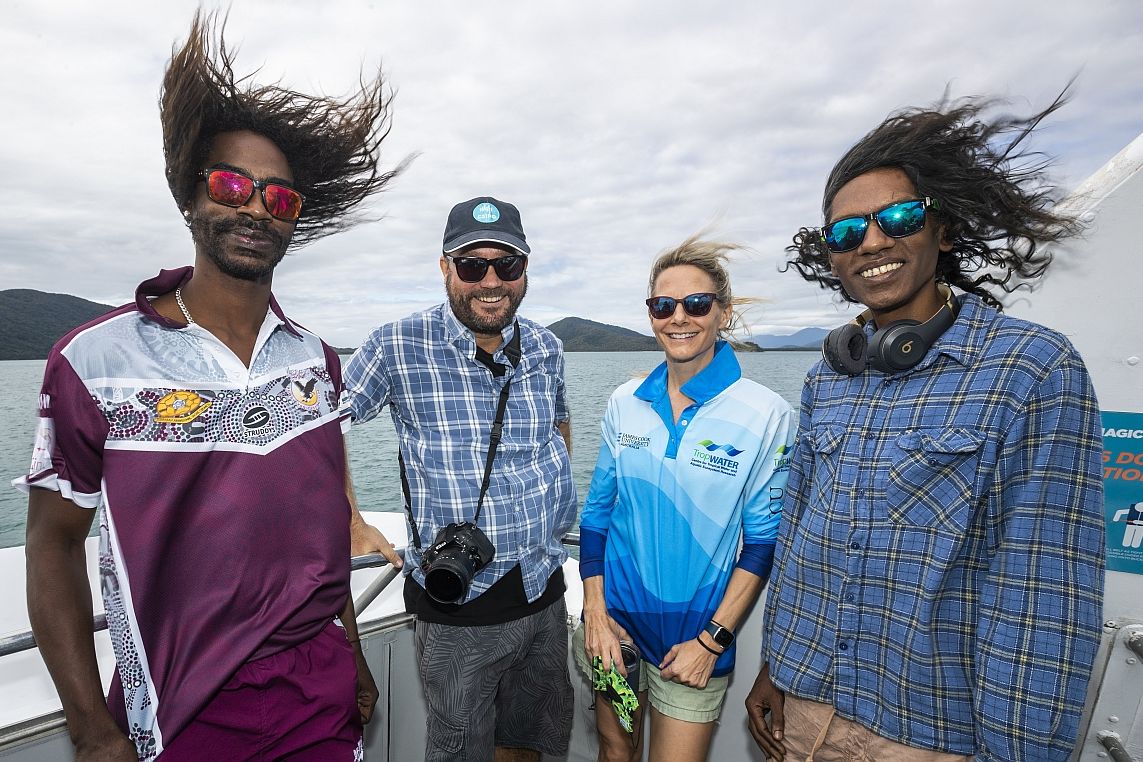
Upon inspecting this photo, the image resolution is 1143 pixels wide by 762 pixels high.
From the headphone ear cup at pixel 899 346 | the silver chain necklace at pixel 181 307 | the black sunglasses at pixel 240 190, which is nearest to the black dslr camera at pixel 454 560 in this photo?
the silver chain necklace at pixel 181 307

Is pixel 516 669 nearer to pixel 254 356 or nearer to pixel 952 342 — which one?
pixel 254 356

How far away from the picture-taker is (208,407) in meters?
1.61

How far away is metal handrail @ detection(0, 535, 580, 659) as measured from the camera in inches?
69.5

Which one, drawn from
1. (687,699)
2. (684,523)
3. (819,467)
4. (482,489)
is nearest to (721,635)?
(687,699)

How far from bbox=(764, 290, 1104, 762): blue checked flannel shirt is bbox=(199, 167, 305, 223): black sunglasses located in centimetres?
188

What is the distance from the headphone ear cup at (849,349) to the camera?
5.88 ft

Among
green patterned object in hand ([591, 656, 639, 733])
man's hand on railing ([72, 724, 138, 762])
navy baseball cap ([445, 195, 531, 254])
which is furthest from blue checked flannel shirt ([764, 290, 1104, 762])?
man's hand on railing ([72, 724, 138, 762])

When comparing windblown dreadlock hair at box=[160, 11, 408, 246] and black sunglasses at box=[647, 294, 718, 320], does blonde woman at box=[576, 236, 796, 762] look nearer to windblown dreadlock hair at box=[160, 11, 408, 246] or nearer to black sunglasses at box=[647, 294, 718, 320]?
black sunglasses at box=[647, 294, 718, 320]

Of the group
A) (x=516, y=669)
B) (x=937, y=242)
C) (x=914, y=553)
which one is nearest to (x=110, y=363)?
(x=516, y=669)

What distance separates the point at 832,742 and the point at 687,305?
1.60m

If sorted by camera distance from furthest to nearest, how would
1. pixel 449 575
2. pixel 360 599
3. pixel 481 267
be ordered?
pixel 360 599 < pixel 481 267 < pixel 449 575

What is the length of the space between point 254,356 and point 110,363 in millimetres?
356

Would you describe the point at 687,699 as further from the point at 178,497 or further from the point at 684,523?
the point at 178,497

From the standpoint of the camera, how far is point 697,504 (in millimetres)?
2248
